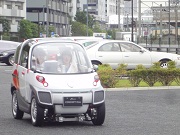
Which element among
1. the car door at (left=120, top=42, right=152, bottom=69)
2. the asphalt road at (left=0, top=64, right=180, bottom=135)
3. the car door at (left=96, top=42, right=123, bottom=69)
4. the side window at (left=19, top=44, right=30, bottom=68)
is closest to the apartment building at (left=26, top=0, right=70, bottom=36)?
the car door at (left=120, top=42, right=152, bottom=69)

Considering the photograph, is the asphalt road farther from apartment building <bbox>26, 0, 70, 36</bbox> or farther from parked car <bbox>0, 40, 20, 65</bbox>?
apartment building <bbox>26, 0, 70, 36</bbox>

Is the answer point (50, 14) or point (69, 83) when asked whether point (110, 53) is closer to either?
point (69, 83)

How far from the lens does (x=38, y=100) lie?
12.8 metres

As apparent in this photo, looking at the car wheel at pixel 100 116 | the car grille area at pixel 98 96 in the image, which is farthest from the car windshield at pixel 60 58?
the car wheel at pixel 100 116

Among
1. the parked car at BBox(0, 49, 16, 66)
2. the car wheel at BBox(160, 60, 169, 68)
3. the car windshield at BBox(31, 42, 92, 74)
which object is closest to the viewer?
the car windshield at BBox(31, 42, 92, 74)

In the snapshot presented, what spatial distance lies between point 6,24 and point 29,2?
1762 cm

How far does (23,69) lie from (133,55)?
1618cm

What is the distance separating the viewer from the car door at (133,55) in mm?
29656

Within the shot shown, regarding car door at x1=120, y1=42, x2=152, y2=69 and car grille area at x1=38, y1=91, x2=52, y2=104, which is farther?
car door at x1=120, y1=42, x2=152, y2=69

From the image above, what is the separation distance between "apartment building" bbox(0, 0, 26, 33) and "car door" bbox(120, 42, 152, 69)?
59.6m

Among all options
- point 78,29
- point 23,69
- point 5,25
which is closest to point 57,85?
point 23,69

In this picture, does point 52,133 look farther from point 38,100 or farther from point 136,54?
point 136,54

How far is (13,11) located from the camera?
90.6 m

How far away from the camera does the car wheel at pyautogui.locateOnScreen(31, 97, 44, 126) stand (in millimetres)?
12828
